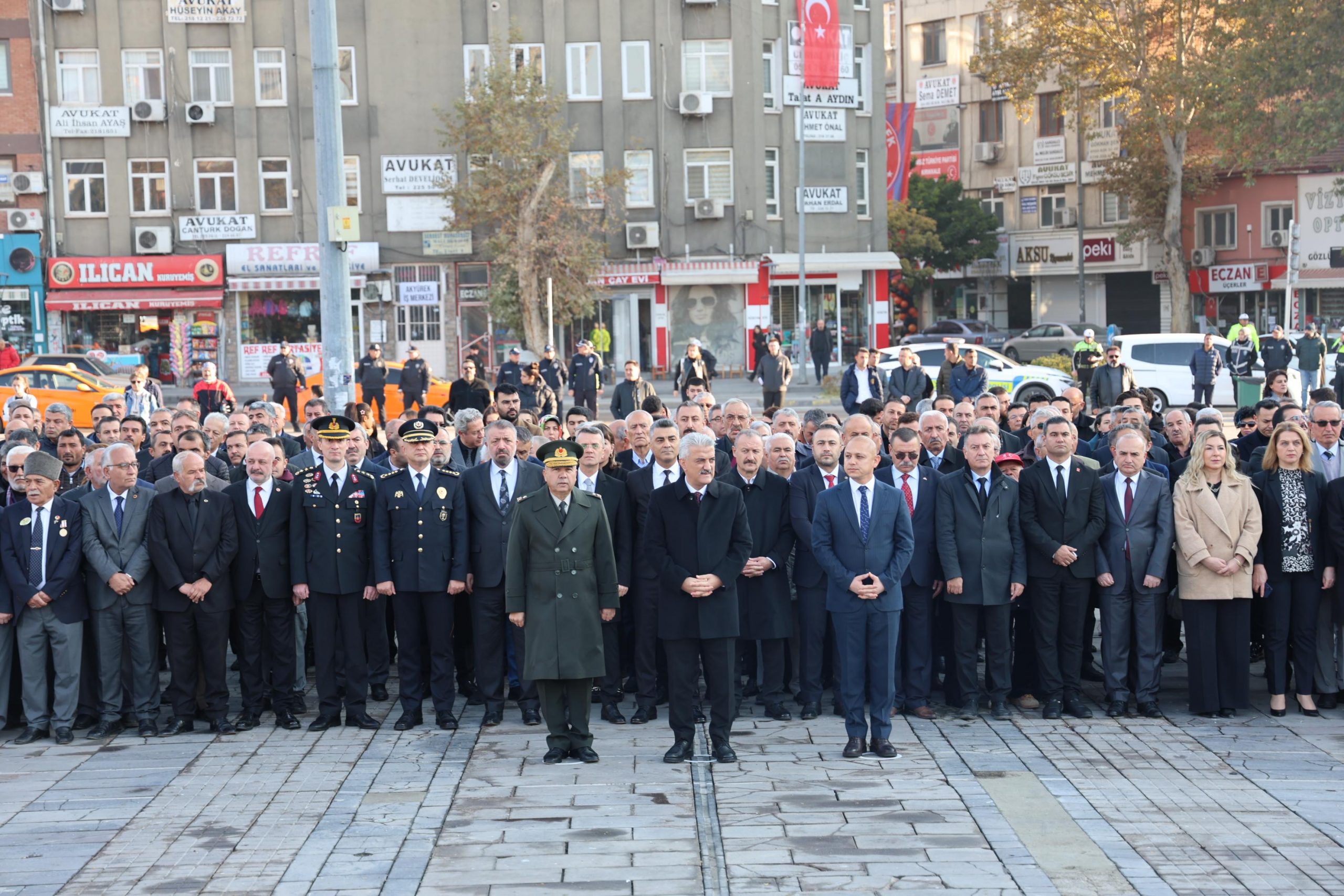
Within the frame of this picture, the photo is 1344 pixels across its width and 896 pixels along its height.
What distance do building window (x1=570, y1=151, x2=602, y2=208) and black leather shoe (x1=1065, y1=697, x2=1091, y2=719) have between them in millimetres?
29975

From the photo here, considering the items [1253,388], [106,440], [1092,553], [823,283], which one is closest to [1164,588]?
[1092,553]

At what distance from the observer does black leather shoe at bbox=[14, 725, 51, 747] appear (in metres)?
9.81

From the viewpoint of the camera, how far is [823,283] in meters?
43.8

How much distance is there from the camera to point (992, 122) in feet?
196

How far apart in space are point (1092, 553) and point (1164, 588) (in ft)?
1.96

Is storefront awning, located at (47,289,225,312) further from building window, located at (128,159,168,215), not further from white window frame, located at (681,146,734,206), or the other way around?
white window frame, located at (681,146,734,206)

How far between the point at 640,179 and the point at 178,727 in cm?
3344

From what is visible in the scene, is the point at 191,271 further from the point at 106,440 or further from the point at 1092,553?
the point at 1092,553

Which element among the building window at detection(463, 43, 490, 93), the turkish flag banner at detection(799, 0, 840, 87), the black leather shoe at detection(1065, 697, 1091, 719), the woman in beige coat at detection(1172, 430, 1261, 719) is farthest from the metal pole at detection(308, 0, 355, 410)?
the building window at detection(463, 43, 490, 93)

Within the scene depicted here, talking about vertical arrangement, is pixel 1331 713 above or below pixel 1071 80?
below

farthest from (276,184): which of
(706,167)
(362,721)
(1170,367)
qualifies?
(362,721)

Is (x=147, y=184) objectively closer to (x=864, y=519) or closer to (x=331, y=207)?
(x=331, y=207)

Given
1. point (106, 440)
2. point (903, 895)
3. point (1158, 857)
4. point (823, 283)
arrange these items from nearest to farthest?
point (903, 895), point (1158, 857), point (106, 440), point (823, 283)

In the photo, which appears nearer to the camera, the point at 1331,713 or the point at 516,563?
the point at 516,563
